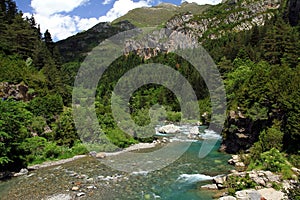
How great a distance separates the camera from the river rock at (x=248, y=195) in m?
14.7

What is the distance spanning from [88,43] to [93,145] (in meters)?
141

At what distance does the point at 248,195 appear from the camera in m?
15.0

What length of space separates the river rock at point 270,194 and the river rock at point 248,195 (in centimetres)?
26

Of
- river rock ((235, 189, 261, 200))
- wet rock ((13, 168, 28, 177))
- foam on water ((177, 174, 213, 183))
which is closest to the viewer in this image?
river rock ((235, 189, 261, 200))

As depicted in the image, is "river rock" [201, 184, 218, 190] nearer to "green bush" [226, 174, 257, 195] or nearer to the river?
the river

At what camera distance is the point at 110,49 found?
119m

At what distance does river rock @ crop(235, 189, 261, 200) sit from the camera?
48.3 feet

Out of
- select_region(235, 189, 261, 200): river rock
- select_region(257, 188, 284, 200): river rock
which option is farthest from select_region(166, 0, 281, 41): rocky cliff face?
select_region(235, 189, 261, 200): river rock

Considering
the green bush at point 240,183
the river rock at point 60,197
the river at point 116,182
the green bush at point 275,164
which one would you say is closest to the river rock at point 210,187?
the river at point 116,182

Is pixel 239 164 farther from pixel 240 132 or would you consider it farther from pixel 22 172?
pixel 22 172

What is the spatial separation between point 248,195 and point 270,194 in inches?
45.9

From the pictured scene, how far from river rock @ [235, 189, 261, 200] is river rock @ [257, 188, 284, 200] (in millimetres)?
264

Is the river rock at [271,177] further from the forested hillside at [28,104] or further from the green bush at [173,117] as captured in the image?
the green bush at [173,117]

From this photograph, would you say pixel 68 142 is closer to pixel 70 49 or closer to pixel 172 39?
pixel 172 39
